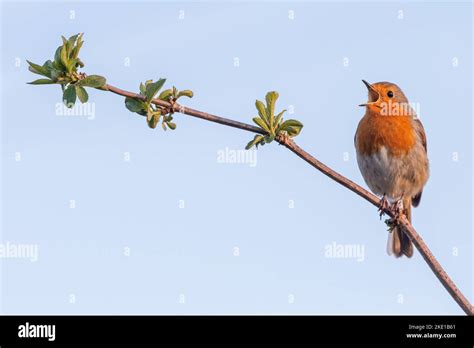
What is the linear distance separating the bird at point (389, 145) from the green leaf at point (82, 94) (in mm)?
5585

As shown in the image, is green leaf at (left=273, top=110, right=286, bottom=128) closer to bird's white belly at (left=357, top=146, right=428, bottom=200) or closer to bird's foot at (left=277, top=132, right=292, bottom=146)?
bird's foot at (left=277, top=132, right=292, bottom=146)

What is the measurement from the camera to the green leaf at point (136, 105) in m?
3.12

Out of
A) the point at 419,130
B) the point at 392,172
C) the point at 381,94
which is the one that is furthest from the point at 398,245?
the point at 419,130

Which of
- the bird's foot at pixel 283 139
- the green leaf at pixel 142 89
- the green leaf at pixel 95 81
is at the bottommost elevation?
the bird's foot at pixel 283 139

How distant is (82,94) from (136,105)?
0.24 meters

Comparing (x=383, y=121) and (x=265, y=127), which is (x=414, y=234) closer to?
(x=265, y=127)

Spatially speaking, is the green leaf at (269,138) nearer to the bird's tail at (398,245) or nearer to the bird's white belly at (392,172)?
the bird's tail at (398,245)

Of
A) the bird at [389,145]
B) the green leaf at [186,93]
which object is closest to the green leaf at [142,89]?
the green leaf at [186,93]

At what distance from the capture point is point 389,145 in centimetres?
839

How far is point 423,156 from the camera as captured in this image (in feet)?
28.7

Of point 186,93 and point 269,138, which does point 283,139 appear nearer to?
point 269,138

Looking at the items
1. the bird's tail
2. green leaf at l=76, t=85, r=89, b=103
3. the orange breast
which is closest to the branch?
green leaf at l=76, t=85, r=89, b=103

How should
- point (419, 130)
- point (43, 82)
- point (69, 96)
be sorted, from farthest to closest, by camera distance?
point (419, 130) → point (43, 82) → point (69, 96)
